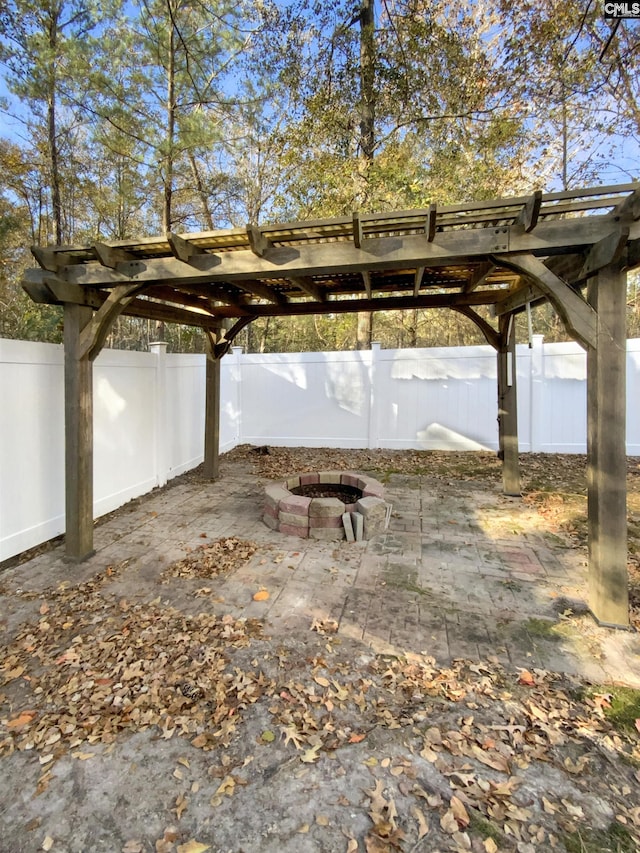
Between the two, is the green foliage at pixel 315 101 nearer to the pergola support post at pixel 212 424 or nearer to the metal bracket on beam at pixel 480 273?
the metal bracket on beam at pixel 480 273

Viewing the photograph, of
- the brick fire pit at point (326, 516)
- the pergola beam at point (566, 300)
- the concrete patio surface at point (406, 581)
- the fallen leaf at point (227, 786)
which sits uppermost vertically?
the pergola beam at point (566, 300)

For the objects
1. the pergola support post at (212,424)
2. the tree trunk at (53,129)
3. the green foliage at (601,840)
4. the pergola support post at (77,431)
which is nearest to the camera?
the green foliage at (601,840)

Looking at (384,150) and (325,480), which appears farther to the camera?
(384,150)

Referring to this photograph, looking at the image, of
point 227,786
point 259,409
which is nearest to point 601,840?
point 227,786

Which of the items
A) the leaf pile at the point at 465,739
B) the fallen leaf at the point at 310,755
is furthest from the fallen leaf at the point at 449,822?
the fallen leaf at the point at 310,755

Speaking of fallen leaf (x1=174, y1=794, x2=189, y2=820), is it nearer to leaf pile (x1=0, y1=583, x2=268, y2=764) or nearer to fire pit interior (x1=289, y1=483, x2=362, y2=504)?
leaf pile (x1=0, y1=583, x2=268, y2=764)

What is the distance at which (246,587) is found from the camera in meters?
3.16

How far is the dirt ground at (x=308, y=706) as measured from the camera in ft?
4.88

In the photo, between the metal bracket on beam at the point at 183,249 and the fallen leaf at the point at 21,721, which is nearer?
the fallen leaf at the point at 21,721

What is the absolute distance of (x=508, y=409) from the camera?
516 cm

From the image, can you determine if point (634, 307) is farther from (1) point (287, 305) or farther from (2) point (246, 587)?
(2) point (246, 587)

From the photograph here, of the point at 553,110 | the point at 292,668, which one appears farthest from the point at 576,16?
the point at 292,668

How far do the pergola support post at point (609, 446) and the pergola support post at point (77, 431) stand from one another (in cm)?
380

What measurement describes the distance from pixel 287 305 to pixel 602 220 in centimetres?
348
